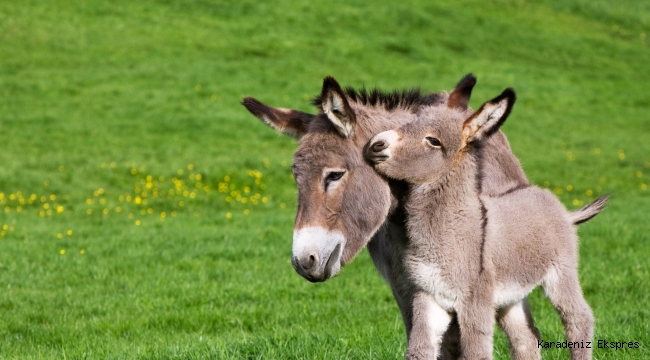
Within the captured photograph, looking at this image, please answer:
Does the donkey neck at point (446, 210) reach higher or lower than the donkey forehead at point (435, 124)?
lower

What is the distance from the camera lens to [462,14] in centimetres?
3662

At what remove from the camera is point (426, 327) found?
4039 millimetres

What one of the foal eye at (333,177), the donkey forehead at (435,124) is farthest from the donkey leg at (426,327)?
the donkey forehead at (435,124)

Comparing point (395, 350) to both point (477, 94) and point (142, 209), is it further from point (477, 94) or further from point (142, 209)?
point (477, 94)

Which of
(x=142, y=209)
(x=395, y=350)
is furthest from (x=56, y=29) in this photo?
(x=395, y=350)

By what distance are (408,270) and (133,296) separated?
242 inches

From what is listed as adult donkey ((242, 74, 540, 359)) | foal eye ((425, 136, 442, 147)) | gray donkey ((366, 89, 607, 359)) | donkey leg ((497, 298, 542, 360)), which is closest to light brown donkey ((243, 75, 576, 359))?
adult donkey ((242, 74, 540, 359))

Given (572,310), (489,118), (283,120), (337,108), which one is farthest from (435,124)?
(572,310)

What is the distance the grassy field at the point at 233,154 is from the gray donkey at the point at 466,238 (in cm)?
151

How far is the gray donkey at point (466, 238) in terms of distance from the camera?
4.11 meters

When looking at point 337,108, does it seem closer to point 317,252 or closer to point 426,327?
point 317,252

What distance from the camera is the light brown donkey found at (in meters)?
3.90

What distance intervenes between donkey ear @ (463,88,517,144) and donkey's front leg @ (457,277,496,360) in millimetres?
844

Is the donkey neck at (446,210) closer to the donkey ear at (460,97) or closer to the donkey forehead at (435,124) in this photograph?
the donkey forehead at (435,124)
